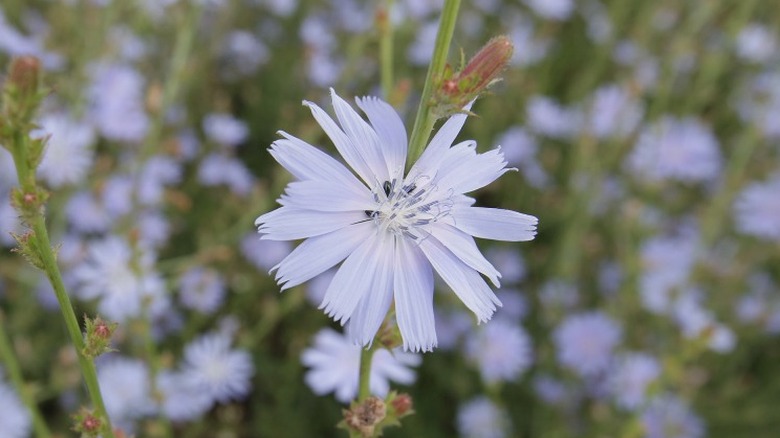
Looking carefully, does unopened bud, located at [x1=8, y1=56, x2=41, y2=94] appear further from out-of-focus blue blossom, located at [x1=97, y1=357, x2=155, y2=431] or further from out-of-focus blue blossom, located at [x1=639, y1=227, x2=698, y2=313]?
out-of-focus blue blossom, located at [x1=639, y1=227, x2=698, y2=313]

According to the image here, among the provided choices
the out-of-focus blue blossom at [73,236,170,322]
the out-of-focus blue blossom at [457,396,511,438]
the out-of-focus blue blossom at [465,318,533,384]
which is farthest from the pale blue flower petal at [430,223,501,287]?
the out-of-focus blue blossom at [457,396,511,438]

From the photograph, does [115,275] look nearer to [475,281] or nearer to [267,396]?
[267,396]

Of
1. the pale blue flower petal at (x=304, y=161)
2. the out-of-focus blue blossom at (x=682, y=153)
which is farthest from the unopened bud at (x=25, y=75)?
the out-of-focus blue blossom at (x=682, y=153)

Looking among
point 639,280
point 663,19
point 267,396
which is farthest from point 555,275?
point 663,19

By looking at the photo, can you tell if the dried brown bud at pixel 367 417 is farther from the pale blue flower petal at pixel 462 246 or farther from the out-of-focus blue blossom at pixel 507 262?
the out-of-focus blue blossom at pixel 507 262

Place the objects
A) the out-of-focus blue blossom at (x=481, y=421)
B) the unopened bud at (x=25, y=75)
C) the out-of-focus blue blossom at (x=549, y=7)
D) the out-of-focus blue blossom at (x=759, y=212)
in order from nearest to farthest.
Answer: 1. the unopened bud at (x=25, y=75)
2. the out-of-focus blue blossom at (x=481, y=421)
3. the out-of-focus blue blossom at (x=759, y=212)
4. the out-of-focus blue blossom at (x=549, y=7)

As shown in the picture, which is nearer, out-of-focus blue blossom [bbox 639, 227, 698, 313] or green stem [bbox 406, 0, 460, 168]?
green stem [bbox 406, 0, 460, 168]
